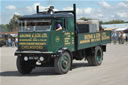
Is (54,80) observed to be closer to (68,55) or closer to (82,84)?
(82,84)

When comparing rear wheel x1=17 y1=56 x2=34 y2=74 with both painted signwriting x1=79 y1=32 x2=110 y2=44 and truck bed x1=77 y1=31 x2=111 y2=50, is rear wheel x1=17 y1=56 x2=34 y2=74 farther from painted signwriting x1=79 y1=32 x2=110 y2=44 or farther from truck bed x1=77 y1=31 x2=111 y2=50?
painted signwriting x1=79 y1=32 x2=110 y2=44

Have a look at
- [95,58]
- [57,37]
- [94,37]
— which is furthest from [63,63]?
[94,37]

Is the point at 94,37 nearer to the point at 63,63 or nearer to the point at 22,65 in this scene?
the point at 63,63

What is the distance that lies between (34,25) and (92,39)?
11.3 feet

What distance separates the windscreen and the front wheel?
1183 mm

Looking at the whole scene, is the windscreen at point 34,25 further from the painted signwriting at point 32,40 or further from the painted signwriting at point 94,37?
the painted signwriting at point 94,37

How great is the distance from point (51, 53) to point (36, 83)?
1.80m

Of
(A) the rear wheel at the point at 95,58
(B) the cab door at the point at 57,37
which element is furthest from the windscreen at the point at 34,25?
(A) the rear wheel at the point at 95,58

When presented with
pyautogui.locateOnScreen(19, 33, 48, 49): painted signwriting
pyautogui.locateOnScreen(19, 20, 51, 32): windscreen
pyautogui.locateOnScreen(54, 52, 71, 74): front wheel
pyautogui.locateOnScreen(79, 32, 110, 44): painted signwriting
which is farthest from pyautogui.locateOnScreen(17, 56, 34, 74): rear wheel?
pyautogui.locateOnScreen(79, 32, 110, 44): painted signwriting

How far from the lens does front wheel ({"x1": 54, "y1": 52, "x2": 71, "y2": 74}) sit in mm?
10719

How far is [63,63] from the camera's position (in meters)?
11.1

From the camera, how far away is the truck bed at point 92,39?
12508 mm

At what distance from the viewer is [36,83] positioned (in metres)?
9.09

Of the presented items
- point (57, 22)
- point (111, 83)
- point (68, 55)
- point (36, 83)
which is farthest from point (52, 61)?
point (111, 83)
